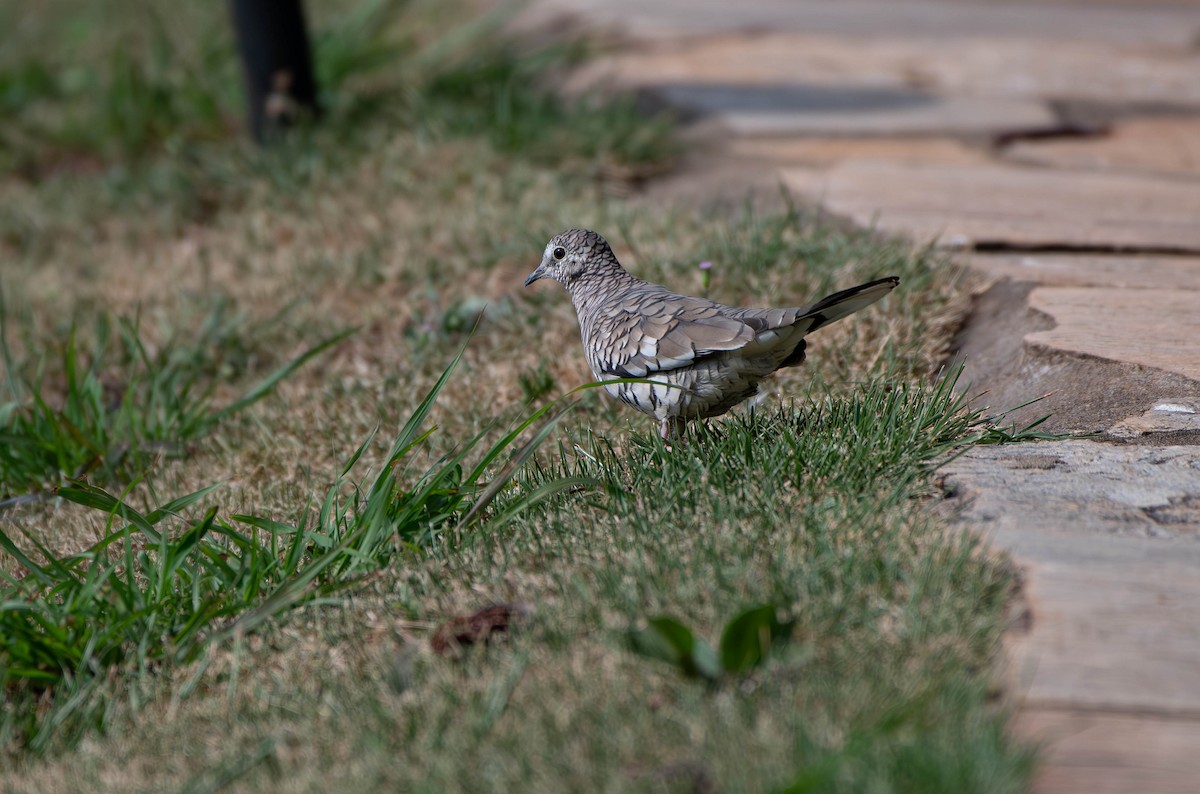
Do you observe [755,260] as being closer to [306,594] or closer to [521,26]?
[306,594]

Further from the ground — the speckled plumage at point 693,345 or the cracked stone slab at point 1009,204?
the speckled plumage at point 693,345

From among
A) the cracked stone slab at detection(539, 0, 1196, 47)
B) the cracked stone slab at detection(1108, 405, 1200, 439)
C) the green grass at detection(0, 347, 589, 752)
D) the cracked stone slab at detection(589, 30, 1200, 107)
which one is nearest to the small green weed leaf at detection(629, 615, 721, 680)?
the green grass at detection(0, 347, 589, 752)

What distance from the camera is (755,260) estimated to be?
13.3 ft

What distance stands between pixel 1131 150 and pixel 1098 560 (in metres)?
4.00

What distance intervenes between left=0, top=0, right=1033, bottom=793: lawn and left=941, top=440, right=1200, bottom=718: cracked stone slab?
9 centimetres

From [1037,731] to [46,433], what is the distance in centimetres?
312

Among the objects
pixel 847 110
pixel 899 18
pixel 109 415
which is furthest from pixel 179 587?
pixel 899 18

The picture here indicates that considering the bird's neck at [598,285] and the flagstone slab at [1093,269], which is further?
the flagstone slab at [1093,269]

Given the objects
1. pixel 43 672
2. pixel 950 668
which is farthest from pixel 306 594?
pixel 950 668

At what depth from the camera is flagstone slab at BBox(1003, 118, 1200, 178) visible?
535 centimetres

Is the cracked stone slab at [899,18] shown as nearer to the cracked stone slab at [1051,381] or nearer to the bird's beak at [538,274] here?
the bird's beak at [538,274]

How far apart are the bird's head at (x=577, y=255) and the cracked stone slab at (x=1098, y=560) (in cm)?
127

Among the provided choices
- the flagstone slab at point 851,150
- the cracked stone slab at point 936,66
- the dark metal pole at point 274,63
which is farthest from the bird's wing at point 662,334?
the cracked stone slab at point 936,66

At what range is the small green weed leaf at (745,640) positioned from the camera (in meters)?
2.02
